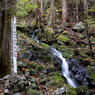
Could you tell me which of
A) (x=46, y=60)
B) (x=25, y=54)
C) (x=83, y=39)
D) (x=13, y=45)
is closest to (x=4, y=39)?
(x=13, y=45)

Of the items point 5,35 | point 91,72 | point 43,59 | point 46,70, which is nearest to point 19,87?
point 5,35

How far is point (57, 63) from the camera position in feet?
29.1

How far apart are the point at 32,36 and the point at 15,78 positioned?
7.92 metres

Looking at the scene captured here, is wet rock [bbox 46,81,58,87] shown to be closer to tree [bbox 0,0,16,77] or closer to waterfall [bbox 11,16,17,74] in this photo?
waterfall [bbox 11,16,17,74]

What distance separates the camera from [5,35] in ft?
15.1

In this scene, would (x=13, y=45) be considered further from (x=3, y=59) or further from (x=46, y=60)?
(x=46, y=60)

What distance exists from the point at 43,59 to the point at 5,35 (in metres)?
4.54

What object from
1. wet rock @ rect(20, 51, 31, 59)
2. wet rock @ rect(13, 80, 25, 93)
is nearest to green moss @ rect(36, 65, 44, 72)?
wet rock @ rect(20, 51, 31, 59)

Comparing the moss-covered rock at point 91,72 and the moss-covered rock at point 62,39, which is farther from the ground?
the moss-covered rock at point 62,39

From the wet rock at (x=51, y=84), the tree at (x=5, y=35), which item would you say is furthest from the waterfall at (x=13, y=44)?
the wet rock at (x=51, y=84)

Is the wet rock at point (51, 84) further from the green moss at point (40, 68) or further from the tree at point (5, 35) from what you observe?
the tree at point (5, 35)

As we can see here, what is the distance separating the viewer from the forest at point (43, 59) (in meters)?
4.59

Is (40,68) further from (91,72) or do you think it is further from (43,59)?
(91,72)

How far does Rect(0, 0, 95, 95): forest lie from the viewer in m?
4.59
